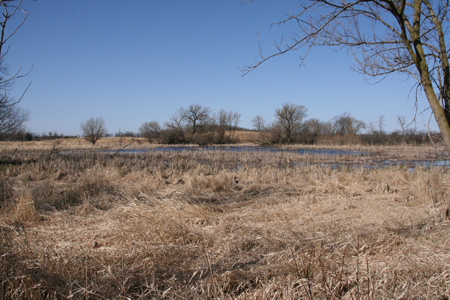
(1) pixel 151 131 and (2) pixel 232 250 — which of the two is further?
(1) pixel 151 131

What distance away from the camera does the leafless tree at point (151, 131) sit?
173ft

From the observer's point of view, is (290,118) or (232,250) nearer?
(232,250)

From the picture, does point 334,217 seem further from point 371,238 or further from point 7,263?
point 7,263

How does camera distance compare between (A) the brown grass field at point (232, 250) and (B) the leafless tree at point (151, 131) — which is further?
(B) the leafless tree at point (151, 131)

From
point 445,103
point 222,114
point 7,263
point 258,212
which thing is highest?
point 222,114

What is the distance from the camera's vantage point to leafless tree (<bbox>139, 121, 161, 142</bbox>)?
52.8 m

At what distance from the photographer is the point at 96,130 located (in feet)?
155

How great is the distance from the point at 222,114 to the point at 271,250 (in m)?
56.7

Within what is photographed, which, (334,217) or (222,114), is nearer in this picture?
(334,217)

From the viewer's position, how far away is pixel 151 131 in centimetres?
5309

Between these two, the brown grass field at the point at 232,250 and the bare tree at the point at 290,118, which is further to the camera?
the bare tree at the point at 290,118

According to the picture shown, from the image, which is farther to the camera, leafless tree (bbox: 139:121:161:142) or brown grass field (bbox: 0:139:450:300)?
leafless tree (bbox: 139:121:161:142)

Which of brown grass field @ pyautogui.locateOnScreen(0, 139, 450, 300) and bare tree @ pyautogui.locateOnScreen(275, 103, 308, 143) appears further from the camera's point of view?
bare tree @ pyautogui.locateOnScreen(275, 103, 308, 143)

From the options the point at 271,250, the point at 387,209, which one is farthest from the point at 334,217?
the point at 271,250
